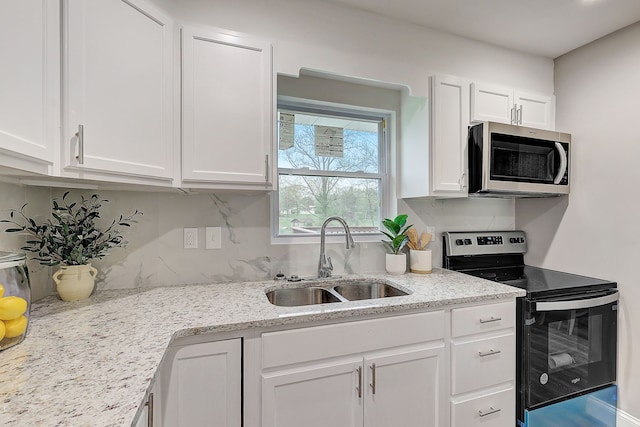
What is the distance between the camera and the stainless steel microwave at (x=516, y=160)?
1.97 metres

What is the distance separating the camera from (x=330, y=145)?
2.23m

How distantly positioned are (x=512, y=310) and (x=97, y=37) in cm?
226

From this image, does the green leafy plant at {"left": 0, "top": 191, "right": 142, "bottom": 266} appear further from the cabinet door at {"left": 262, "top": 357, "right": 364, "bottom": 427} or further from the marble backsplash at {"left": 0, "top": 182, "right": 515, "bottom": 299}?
the cabinet door at {"left": 262, "top": 357, "right": 364, "bottom": 427}

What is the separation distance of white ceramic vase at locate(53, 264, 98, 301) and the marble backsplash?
134mm

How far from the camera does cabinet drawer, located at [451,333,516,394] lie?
1594mm

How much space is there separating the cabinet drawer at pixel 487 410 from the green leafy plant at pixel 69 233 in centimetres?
190

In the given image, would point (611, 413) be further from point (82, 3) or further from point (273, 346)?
point (82, 3)

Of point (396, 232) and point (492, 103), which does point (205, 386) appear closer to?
point (396, 232)

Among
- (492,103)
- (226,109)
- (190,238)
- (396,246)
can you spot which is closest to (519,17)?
(492,103)

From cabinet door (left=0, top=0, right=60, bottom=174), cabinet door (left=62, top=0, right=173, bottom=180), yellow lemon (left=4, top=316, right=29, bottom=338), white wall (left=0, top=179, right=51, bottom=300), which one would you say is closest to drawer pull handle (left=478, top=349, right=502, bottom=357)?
cabinet door (left=62, top=0, right=173, bottom=180)

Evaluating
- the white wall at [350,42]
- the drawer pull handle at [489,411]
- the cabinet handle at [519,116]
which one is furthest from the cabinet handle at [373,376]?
the cabinet handle at [519,116]

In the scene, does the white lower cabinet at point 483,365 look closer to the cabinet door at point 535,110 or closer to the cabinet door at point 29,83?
the cabinet door at point 535,110

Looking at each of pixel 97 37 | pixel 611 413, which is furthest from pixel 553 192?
pixel 97 37

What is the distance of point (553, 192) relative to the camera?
7.06ft
